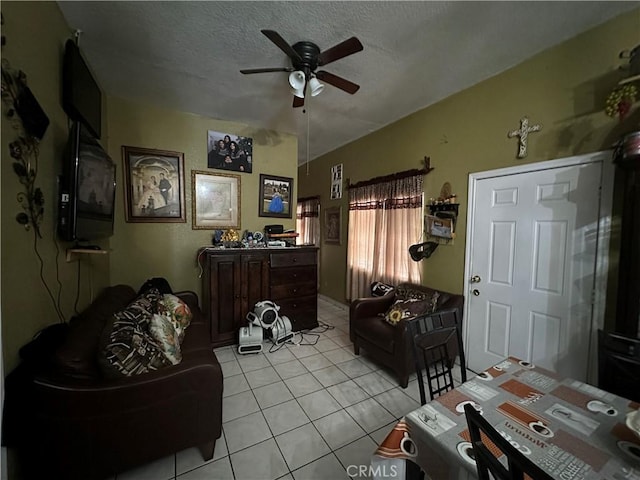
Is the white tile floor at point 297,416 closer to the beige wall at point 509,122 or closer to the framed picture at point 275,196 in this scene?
the beige wall at point 509,122

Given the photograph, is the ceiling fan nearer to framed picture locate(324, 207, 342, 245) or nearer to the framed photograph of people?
the framed photograph of people

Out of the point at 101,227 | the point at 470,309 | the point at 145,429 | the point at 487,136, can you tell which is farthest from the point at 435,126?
the point at 145,429

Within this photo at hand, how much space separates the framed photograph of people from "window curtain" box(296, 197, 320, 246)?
1.86 m

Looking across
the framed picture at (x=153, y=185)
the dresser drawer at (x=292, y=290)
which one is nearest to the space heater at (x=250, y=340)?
the dresser drawer at (x=292, y=290)

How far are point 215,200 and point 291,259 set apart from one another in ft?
4.24

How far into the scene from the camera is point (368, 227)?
3783 millimetres

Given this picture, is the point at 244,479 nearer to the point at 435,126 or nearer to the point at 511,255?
the point at 511,255

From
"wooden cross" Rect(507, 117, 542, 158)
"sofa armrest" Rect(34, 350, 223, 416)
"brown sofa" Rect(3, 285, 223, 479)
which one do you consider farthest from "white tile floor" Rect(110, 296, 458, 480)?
"wooden cross" Rect(507, 117, 542, 158)

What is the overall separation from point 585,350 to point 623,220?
38.3 inches

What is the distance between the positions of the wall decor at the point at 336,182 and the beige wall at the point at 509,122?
0.77 meters

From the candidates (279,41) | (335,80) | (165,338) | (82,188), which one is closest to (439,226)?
(335,80)

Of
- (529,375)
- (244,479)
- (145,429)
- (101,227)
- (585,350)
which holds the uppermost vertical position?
(101,227)

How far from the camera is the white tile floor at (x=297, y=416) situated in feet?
4.79

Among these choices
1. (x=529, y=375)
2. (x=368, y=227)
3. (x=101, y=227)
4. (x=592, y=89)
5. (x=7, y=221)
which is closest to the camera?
(x=7, y=221)
